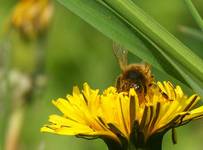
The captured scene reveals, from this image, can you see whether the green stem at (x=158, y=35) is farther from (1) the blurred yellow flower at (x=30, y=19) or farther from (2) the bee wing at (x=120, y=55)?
(1) the blurred yellow flower at (x=30, y=19)

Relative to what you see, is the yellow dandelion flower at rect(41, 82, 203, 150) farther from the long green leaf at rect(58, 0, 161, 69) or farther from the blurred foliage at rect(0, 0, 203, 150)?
the blurred foliage at rect(0, 0, 203, 150)

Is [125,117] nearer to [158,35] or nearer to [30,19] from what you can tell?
[158,35]

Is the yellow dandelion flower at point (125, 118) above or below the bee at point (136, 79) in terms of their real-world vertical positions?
below

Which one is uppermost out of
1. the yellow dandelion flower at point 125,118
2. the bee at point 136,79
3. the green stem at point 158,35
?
the bee at point 136,79

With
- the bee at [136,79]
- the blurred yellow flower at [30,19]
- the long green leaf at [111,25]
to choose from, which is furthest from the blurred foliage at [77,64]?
the long green leaf at [111,25]

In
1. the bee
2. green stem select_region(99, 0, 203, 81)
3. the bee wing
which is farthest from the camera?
the bee wing

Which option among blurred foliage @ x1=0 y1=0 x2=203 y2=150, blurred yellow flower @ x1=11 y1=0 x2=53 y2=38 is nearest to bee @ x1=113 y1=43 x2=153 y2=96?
blurred yellow flower @ x1=11 y1=0 x2=53 y2=38

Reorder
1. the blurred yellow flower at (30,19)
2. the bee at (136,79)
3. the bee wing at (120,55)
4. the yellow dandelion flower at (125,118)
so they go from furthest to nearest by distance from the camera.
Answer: the blurred yellow flower at (30,19), the bee wing at (120,55), the bee at (136,79), the yellow dandelion flower at (125,118)

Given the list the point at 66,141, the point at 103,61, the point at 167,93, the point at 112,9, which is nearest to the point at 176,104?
the point at 167,93
